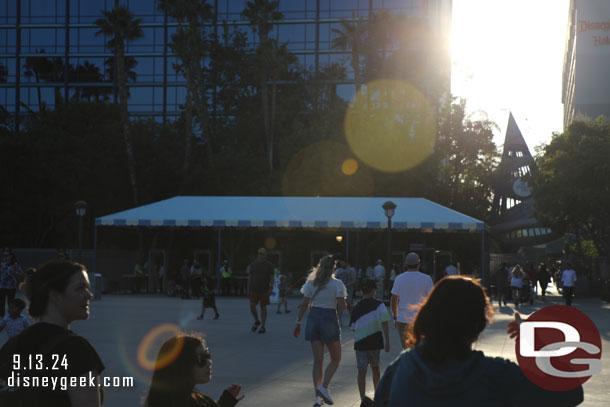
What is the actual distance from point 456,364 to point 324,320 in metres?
6.88

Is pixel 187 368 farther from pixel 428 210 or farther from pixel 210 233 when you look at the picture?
pixel 210 233

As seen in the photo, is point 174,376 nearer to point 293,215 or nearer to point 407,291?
point 407,291

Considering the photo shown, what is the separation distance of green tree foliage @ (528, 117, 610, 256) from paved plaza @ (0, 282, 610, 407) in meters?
15.0

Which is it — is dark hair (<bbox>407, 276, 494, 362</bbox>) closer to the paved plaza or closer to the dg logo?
the dg logo

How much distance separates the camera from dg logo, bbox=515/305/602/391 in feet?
8.31

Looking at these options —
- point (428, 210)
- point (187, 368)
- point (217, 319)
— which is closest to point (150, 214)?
point (428, 210)

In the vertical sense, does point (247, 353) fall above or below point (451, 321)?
below

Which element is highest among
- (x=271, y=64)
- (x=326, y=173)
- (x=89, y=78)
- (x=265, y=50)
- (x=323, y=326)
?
(x=89, y=78)

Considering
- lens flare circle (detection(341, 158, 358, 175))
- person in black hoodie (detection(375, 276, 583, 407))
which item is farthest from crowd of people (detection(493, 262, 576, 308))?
person in black hoodie (detection(375, 276, 583, 407))

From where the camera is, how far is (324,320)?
965 cm

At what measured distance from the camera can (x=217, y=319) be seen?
2189 cm

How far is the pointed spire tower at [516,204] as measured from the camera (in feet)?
281

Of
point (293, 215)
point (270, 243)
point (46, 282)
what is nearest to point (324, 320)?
point (46, 282)

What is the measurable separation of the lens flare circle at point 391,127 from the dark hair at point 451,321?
4445 cm
